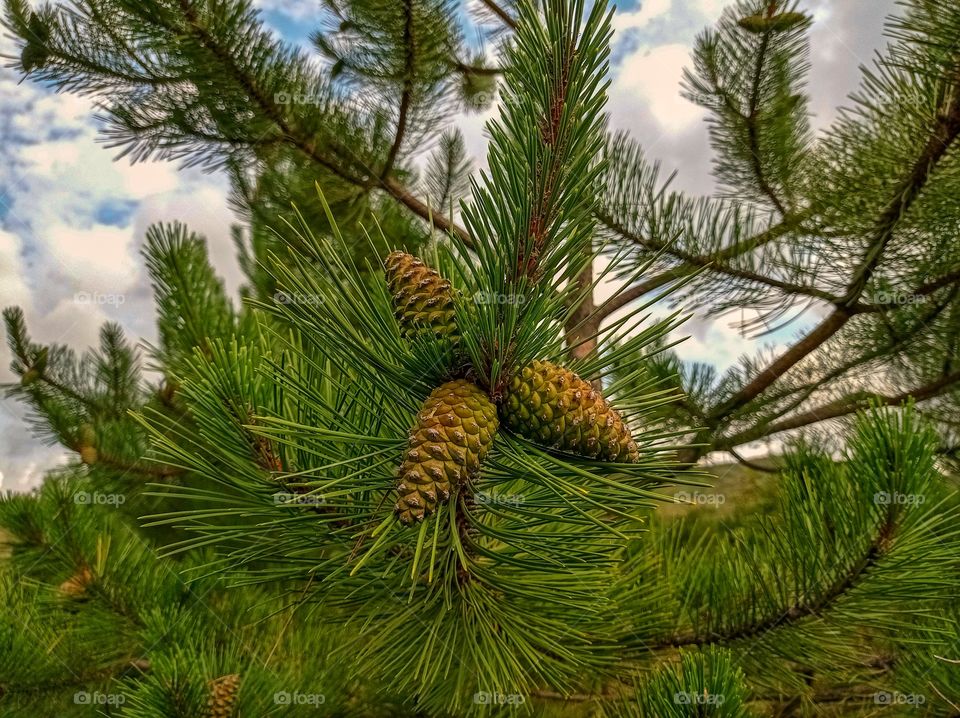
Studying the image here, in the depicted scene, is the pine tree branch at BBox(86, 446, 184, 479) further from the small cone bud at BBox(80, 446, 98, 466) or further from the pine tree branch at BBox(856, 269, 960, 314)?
the pine tree branch at BBox(856, 269, 960, 314)

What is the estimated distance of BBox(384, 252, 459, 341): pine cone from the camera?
1.55ft

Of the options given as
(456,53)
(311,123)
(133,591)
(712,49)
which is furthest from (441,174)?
(133,591)

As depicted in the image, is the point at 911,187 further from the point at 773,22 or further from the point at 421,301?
the point at 421,301

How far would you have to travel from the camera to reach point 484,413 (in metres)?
0.45

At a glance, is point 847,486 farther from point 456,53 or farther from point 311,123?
point 456,53

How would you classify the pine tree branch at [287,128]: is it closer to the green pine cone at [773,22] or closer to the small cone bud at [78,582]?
the green pine cone at [773,22]

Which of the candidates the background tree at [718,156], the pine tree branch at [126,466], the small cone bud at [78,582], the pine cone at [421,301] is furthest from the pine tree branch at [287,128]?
the small cone bud at [78,582]

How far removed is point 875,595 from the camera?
29.6 inches

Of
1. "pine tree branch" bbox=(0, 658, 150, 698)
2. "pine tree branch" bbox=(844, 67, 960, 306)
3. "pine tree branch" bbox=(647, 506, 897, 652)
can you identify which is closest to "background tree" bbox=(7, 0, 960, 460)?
"pine tree branch" bbox=(844, 67, 960, 306)

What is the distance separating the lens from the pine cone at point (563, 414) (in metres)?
0.45

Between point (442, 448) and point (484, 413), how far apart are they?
0.04m

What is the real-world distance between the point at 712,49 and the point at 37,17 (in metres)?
1.50

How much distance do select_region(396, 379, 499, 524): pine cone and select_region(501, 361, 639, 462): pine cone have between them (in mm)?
26

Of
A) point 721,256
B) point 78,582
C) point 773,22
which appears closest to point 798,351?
point 721,256
